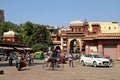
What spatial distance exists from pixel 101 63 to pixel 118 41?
45.8 feet

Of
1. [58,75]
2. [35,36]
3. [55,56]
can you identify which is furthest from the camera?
[35,36]

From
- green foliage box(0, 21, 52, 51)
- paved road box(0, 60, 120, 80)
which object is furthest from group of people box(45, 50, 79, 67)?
green foliage box(0, 21, 52, 51)

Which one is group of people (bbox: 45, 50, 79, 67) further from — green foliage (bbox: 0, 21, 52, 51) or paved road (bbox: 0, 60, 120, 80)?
green foliage (bbox: 0, 21, 52, 51)

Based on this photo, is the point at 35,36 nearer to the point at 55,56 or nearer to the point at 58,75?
the point at 55,56

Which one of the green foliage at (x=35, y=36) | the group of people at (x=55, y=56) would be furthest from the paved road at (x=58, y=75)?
the green foliage at (x=35, y=36)

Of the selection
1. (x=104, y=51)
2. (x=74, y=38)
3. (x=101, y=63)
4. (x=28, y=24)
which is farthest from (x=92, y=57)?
(x=28, y=24)

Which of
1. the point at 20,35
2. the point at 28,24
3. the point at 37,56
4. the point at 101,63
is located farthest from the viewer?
the point at 20,35

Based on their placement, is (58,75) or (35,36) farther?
(35,36)

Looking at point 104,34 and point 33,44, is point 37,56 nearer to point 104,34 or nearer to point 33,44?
point 104,34

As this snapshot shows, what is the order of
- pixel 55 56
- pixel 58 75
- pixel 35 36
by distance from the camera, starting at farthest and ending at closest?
pixel 35 36 → pixel 55 56 → pixel 58 75

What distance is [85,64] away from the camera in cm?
3509

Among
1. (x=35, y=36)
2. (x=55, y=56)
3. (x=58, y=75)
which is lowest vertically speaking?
(x=58, y=75)

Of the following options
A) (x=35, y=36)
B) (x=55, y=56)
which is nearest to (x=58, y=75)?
(x=55, y=56)

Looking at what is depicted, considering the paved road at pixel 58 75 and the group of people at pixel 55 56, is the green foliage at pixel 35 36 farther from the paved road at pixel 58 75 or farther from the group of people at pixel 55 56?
the paved road at pixel 58 75
